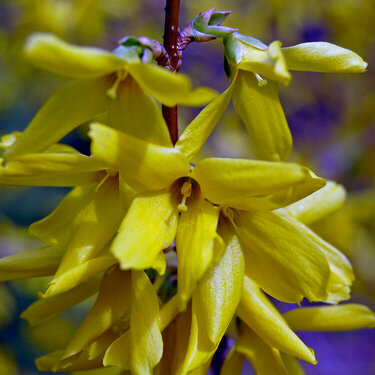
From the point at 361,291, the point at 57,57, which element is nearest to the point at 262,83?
the point at 57,57

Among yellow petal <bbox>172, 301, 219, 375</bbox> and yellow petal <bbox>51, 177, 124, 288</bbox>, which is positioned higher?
yellow petal <bbox>51, 177, 124, 288</bbox>

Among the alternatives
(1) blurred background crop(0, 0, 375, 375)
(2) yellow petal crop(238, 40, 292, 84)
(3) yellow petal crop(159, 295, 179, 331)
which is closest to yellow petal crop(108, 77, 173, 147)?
(2) yellow petal crop(238, 40, 292, 84)

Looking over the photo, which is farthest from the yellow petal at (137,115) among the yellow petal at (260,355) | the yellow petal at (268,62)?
the yellow petal at (260,355)

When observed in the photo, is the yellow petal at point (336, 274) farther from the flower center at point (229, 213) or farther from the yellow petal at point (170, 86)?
the yellow petal at point (170, 86)

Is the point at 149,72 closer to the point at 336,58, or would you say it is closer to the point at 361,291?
the point at 336,58

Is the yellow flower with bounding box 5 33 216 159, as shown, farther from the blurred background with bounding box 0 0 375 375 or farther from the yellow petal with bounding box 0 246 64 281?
the blurred background with bounding box 0 0 375 375
